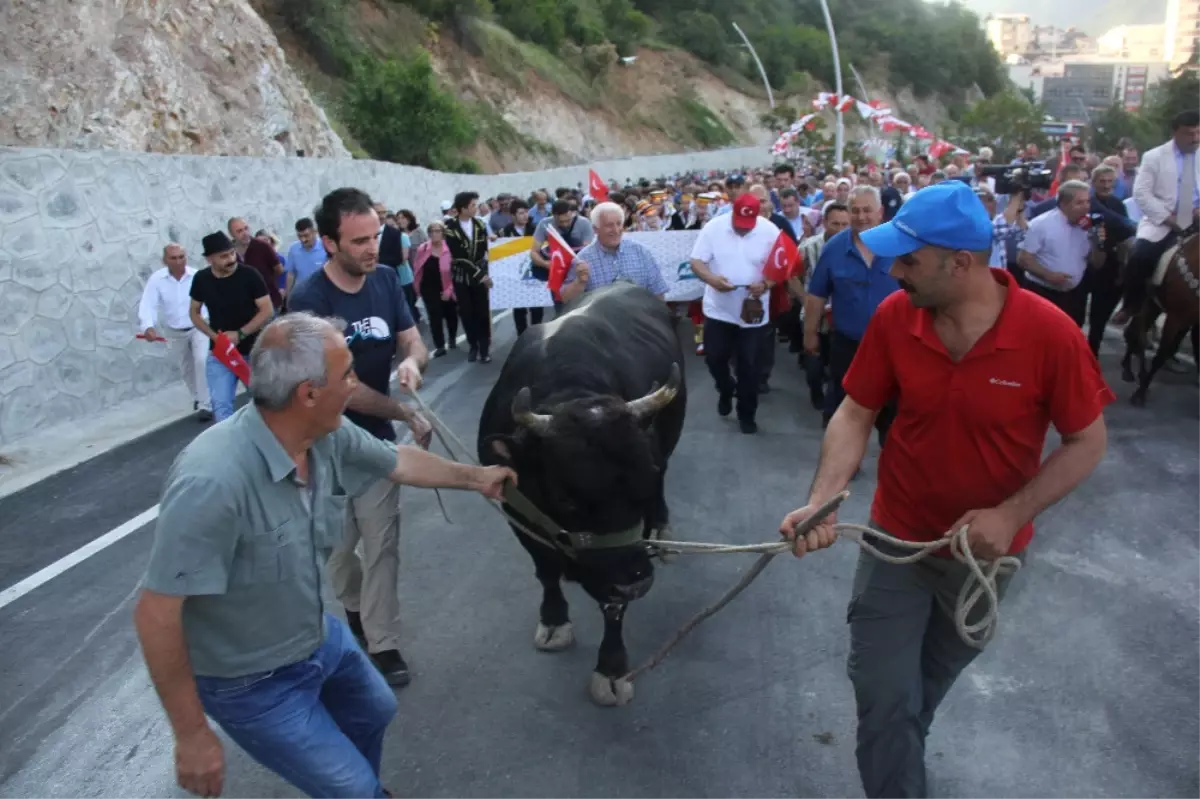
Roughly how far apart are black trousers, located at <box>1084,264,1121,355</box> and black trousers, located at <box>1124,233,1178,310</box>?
302 millimetres

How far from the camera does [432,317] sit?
12234 mm

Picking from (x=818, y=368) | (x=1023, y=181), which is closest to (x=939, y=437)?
(x=818, y=368)

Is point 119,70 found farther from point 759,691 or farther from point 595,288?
point 759,691

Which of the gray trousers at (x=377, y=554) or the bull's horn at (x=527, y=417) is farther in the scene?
the gray trousers at (x=377, y=554)

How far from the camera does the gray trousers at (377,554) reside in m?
4.21

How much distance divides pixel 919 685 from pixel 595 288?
412 centimetres

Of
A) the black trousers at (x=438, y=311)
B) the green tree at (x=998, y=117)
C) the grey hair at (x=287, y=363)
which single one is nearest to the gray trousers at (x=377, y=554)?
the grey hair at (x=287, y=363)

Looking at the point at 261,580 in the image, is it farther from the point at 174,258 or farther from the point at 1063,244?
the point at 1063,244

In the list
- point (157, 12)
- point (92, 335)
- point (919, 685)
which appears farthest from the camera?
point (157, 12)

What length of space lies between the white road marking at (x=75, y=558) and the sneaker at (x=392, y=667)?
2.42 m

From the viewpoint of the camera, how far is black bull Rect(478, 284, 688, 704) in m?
3.59

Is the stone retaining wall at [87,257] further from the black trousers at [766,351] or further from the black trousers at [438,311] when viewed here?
the black trousers at [766,351]

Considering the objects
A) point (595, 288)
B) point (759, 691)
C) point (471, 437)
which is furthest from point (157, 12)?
point (759, 691)

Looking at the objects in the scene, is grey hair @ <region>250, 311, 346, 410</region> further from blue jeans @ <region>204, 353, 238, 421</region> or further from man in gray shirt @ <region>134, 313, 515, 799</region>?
blue jeans @ <region>204, 353, 238, 421</region>
